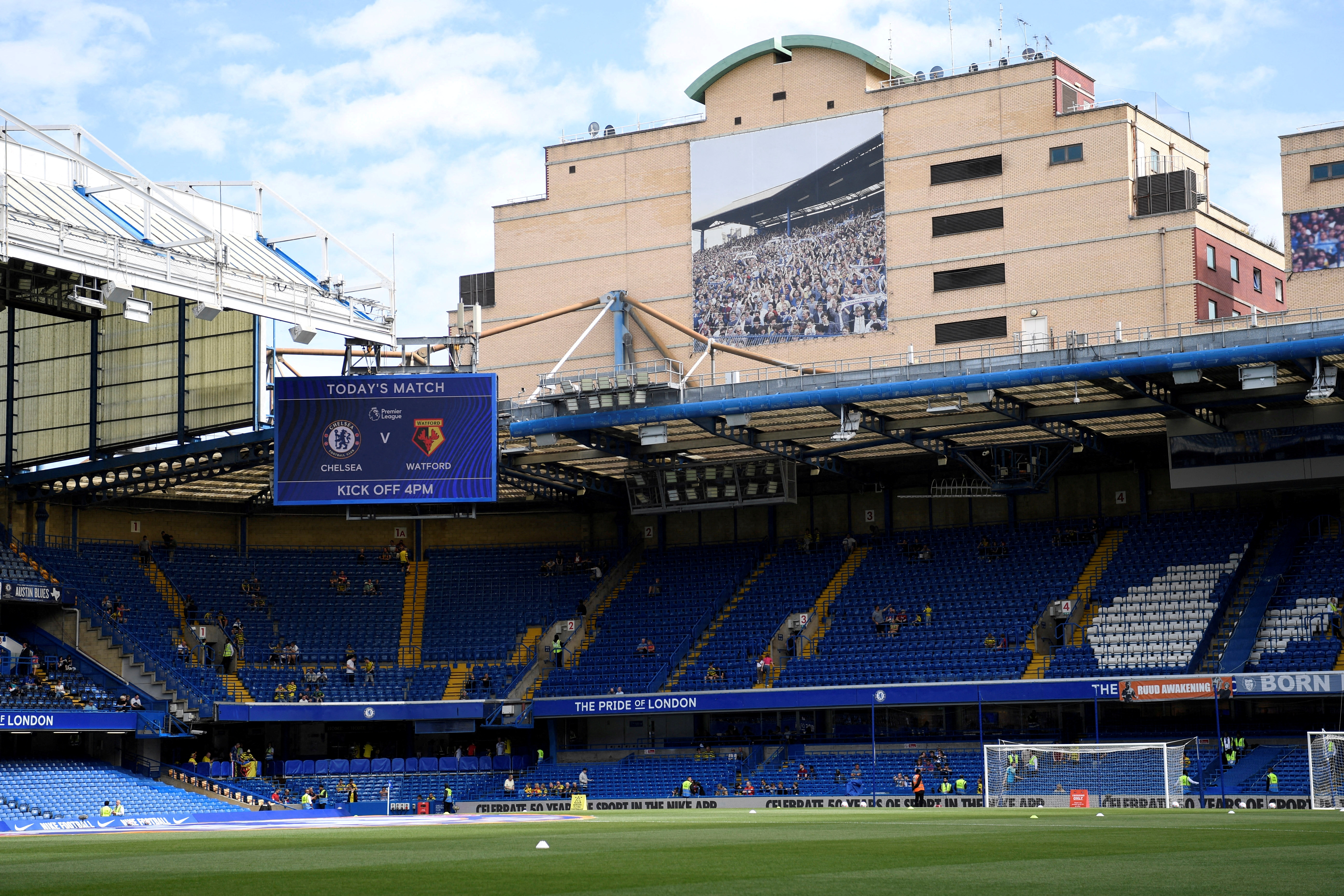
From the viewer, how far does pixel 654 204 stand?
66.0 m

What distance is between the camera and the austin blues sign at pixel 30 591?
52500 mm

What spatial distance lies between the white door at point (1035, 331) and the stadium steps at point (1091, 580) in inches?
275

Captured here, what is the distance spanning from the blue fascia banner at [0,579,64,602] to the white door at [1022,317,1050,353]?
34.6m

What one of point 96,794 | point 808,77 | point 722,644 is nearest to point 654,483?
point 722,644

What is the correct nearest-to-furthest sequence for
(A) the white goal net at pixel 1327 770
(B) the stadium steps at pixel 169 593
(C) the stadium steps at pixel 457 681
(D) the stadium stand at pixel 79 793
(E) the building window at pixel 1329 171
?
(A) the white goal net at pixel 1327 770
(D) the stadium stand at pixel 79 793
(E) the building window at pixel 1329 171
(B) the stadium steps at pixel 169 593
(C) the stadium steps at pixel 457 681

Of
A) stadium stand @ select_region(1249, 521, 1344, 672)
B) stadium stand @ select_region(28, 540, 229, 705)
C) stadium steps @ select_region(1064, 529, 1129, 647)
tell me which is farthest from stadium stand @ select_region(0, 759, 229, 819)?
stadium stand @ select_region(1249, 521, 1344, 672)

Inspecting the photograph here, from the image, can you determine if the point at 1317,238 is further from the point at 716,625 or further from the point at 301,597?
the point at 301,597

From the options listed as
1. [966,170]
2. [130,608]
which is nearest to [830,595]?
[966,170]

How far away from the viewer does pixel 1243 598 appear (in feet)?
166

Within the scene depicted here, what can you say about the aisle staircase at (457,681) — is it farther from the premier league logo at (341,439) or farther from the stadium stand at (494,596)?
the premier league logo at (341,439)

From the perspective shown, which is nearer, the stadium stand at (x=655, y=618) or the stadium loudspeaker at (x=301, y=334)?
the stadium loudspeaker at (x=301, y=334)

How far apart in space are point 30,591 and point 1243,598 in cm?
3964

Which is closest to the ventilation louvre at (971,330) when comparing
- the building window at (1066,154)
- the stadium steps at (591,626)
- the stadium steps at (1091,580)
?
the building window at (1066,154)

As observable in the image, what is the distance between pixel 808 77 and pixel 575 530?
20946mm
